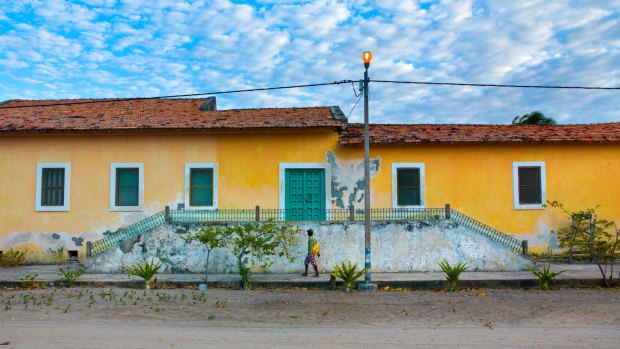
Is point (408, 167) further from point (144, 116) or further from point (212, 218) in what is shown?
point (144, 116)

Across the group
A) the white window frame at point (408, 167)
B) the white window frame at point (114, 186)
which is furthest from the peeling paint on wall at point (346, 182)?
the white window frame at point (114, 186)

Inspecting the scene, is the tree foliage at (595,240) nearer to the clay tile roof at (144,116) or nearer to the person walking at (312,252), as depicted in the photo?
the person walking at (312,252)

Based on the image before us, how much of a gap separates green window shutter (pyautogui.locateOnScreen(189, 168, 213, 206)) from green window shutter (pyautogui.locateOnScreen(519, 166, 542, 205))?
9887 millimetres

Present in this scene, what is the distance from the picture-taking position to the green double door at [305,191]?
55.9ft

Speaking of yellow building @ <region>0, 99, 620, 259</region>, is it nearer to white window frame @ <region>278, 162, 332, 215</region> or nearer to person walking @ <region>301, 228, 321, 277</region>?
white window frame @ <region>278, 162, 332, 215</region>

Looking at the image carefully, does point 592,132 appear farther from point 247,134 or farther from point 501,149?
point 247,134

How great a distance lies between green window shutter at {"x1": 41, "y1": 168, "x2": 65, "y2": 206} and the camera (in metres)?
17.4

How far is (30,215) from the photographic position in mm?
17266

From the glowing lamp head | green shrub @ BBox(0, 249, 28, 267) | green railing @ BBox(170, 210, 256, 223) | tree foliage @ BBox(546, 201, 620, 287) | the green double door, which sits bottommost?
green shrub @ BBox(0, 249, 28, 267)

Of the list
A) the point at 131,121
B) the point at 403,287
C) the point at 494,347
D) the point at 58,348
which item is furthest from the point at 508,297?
the point at 131,121

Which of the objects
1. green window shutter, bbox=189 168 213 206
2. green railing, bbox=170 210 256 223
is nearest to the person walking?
green railing, bbox=170 210 256 223

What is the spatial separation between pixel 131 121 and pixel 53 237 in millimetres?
4346

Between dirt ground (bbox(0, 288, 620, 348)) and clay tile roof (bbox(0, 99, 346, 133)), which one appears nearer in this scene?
dirt ground (bbox(0, 288, 620, 348))

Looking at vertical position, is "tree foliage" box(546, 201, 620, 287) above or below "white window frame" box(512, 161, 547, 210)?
below
